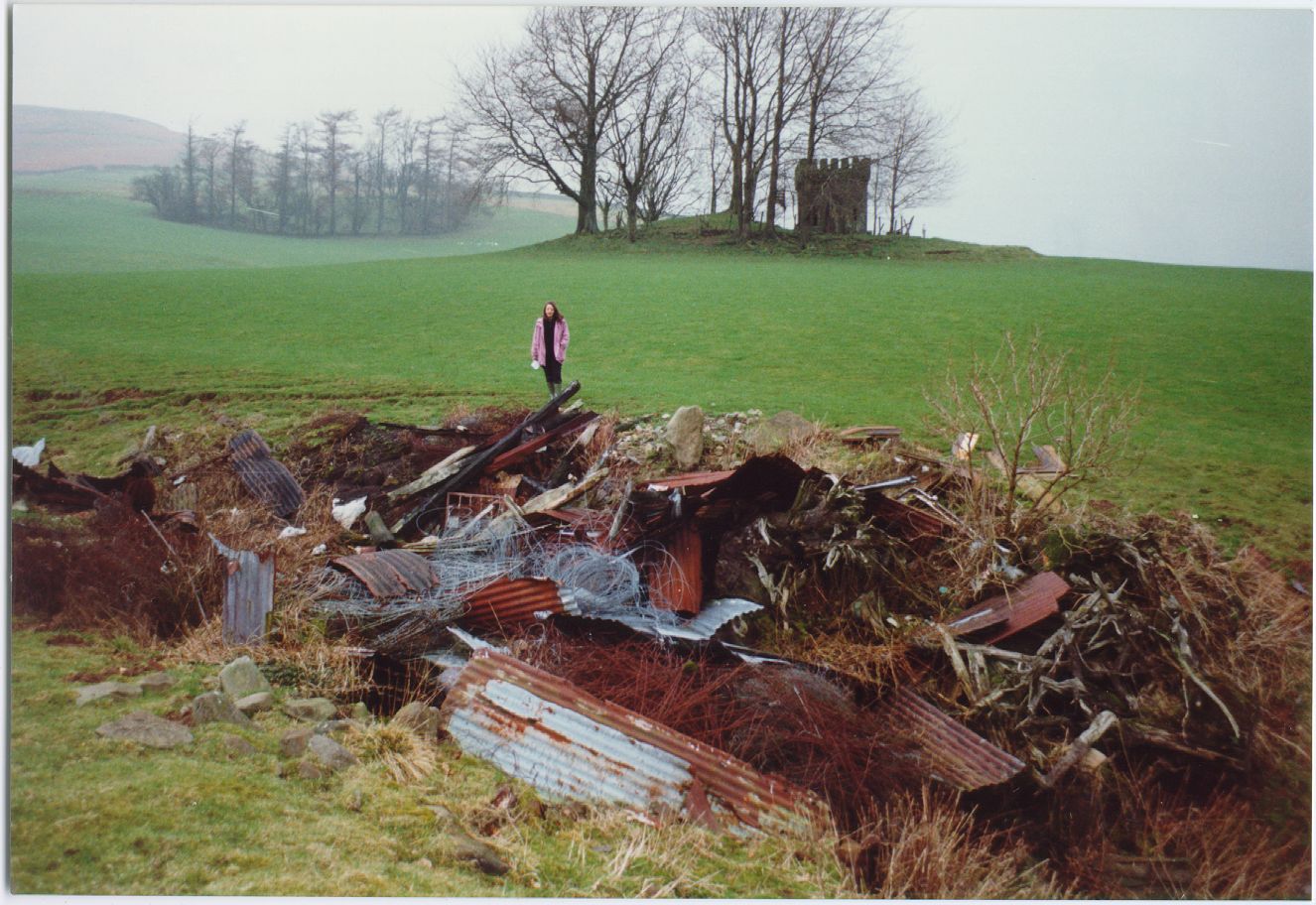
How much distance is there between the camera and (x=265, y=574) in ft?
15.3

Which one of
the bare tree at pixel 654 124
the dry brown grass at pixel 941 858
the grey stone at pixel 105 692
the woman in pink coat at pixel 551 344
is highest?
the bare tree at pixel 654 124

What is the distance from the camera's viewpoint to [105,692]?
12.1 feet

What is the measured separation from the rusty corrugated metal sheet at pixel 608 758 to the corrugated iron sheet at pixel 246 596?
1.32 meters

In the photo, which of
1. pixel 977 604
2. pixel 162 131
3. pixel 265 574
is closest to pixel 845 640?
pixel 977 604

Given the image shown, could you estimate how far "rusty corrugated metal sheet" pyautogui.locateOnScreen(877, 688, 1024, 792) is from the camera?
3613 millimetres

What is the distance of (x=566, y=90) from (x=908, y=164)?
241 cm

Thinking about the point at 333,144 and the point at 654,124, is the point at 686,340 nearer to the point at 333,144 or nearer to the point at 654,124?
the point at 654,124

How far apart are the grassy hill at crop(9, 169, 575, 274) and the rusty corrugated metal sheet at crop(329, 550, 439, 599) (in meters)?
2.31

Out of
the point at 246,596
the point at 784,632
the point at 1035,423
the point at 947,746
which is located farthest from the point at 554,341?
the point at 947,746

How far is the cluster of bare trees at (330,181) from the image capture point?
5.71 m

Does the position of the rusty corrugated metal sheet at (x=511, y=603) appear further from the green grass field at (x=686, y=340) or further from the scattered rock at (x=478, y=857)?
the green grass field at (x=686, y=340)

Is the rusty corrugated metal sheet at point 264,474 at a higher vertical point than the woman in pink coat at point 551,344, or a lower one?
lower

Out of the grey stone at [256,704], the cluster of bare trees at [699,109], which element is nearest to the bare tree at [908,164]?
the cluster of bare trees at [699,109]

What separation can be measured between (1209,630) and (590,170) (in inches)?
202
